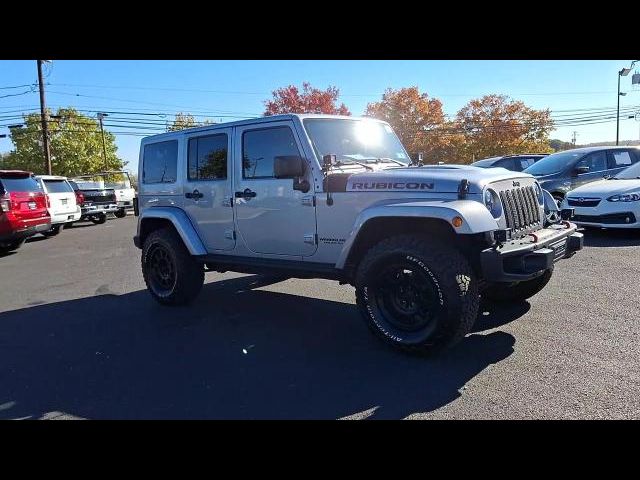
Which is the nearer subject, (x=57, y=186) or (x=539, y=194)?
(x=539, y=194)

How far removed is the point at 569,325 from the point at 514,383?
148 cm

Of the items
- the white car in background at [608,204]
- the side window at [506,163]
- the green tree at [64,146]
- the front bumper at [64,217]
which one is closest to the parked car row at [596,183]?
the white car in background at [608,204]

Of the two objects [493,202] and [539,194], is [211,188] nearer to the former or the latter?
[493,202]

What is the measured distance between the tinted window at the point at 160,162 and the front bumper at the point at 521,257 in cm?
398

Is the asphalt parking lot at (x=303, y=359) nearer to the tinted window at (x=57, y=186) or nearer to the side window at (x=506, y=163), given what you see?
the side window at (x=506, y=163)

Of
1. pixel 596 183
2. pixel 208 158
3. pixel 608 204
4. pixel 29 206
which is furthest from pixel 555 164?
pixel 29 206

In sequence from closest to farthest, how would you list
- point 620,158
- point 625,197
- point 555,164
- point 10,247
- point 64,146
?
point 625,197 → point 555,164 → point 620,158 → point 10,247 → point 64,146

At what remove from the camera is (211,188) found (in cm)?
549

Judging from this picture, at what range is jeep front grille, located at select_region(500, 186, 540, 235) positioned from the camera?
402 cm

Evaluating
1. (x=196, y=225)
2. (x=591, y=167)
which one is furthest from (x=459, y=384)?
(x=591, y=167)

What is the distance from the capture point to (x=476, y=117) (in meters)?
40.6

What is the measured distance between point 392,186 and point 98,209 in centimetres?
1697

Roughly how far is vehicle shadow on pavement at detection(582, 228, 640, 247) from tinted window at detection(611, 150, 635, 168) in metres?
2.41
